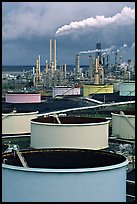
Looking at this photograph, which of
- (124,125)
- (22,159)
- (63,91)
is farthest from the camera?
(63,91)

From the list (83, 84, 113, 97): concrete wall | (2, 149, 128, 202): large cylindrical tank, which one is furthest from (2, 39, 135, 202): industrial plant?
(83, 84, 113, 97): concrete wall

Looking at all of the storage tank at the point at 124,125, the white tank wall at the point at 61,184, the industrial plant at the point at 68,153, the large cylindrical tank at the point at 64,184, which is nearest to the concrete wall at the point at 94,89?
the industrial plant at the point at 68,153

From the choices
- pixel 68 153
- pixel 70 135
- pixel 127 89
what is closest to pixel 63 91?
pixel 127 89

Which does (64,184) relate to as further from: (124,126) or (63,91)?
(63,91)

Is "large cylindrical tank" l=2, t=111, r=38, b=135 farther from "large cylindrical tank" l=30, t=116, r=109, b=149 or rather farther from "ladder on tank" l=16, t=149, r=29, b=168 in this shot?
"ladder on tank" l=16, t=149, r=29, b=168

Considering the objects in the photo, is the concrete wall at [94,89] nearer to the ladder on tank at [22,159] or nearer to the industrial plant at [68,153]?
the industrial plant at [68,153]

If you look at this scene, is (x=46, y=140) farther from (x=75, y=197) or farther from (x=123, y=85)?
(x=123, y=85)
